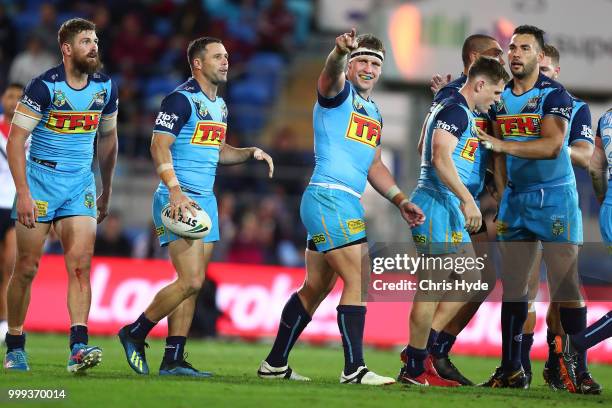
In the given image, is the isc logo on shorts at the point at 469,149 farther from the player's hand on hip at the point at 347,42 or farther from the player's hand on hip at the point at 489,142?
the player's hand on hip at the point at 347,42

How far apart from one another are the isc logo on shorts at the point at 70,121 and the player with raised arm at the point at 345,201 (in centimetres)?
180

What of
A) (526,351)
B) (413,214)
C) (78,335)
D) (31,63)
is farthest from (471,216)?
(31,63)

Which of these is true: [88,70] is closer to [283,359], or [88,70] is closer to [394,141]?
[283,359]

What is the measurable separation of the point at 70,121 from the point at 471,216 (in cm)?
317

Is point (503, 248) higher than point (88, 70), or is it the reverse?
point (88, 70)

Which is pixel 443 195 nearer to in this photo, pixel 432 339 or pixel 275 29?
pixel 432 339

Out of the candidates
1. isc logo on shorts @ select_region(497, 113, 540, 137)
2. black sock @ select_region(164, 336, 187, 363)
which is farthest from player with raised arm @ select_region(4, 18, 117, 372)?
isc logo on shorts @ select_region(497, 113, 540, 137)

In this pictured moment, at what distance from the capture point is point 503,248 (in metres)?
9.18

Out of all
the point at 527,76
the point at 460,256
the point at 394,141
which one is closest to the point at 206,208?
the point at 460,256

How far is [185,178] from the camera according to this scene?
28.6ft

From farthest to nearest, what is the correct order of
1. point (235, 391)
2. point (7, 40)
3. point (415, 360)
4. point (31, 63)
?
point (7, 40), point (31, 63), point (415, 360), point (235, 391)

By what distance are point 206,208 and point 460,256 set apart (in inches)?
80.0

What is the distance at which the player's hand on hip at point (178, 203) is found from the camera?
8203mm

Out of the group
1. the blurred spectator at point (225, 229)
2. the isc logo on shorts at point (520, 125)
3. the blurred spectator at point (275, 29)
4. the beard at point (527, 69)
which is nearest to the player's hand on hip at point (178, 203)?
the isc logo on shorts at point (520, 125)
